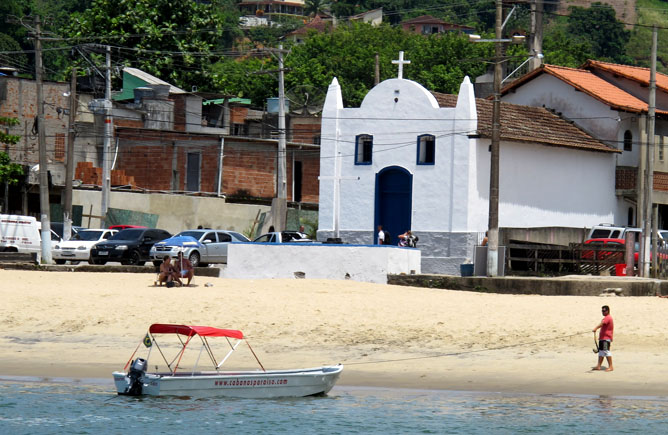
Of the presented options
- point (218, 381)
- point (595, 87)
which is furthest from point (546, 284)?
point (595, 87)

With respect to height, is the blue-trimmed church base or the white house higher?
the white house

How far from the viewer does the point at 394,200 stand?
43.9 metres

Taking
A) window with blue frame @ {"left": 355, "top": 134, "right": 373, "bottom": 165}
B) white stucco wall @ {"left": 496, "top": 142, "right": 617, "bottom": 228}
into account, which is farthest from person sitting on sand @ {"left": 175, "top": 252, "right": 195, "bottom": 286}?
white stucco wall @ {"left": 496, "top": 142, "right": 617, "bottom": 228}

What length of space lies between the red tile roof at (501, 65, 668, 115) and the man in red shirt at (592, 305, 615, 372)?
26.0 m

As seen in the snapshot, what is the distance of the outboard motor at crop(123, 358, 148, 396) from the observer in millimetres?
23219

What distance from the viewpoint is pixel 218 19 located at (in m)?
89.2

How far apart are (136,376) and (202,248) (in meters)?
21.5

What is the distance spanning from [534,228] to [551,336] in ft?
52.5

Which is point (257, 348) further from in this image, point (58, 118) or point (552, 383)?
point (58, 118)

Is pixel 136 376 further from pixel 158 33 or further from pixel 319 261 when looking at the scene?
pixel 158 33

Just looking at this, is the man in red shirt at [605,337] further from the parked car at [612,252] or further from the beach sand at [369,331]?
the parked car at [612,252]

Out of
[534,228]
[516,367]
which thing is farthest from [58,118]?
[516,367]

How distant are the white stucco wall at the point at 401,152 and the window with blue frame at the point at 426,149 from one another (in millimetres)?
167

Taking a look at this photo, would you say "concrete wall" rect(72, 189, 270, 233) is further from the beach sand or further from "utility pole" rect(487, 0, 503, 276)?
"utility pole" rect(487, 0, 503, 276)
